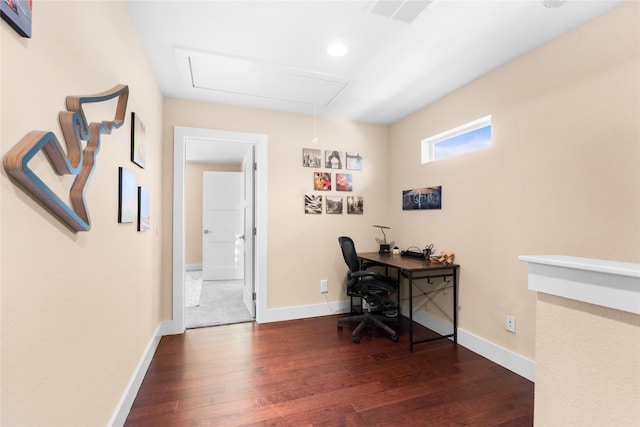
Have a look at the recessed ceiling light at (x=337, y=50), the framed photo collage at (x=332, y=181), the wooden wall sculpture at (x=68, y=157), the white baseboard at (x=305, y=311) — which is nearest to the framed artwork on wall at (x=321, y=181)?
the framed photo collage at (x=332, y=181)

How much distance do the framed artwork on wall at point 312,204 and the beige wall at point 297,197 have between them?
62 millimetres

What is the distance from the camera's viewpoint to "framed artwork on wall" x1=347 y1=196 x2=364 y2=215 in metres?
3.77

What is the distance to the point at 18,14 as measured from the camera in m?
0.77

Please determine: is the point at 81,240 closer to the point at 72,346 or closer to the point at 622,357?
the point at 72,346

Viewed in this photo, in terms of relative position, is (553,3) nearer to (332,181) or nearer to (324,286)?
(332,181)

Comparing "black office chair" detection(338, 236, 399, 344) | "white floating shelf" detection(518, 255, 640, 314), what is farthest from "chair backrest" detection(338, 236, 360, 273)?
"white floating shelf" detection(518, 255, 640, 314)

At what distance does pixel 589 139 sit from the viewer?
73.4 inches

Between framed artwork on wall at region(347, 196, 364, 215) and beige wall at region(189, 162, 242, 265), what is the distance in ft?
13.2

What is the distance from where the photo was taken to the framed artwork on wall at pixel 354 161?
12.4ft

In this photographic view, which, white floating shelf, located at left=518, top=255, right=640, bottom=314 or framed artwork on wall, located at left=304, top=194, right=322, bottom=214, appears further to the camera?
framed artwork on wall, located at left=304, top=194, right=322, bottom=214

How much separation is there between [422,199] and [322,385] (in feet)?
7.16

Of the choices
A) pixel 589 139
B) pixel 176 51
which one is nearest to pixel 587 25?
pixel 589 139

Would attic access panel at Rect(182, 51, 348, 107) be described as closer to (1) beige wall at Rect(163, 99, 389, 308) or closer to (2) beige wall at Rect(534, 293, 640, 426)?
(1) beige wall at Rect(163, 99, 389, 308)

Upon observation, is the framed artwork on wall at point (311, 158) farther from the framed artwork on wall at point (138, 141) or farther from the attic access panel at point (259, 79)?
the framed artwork on wall at point (138, 141)
